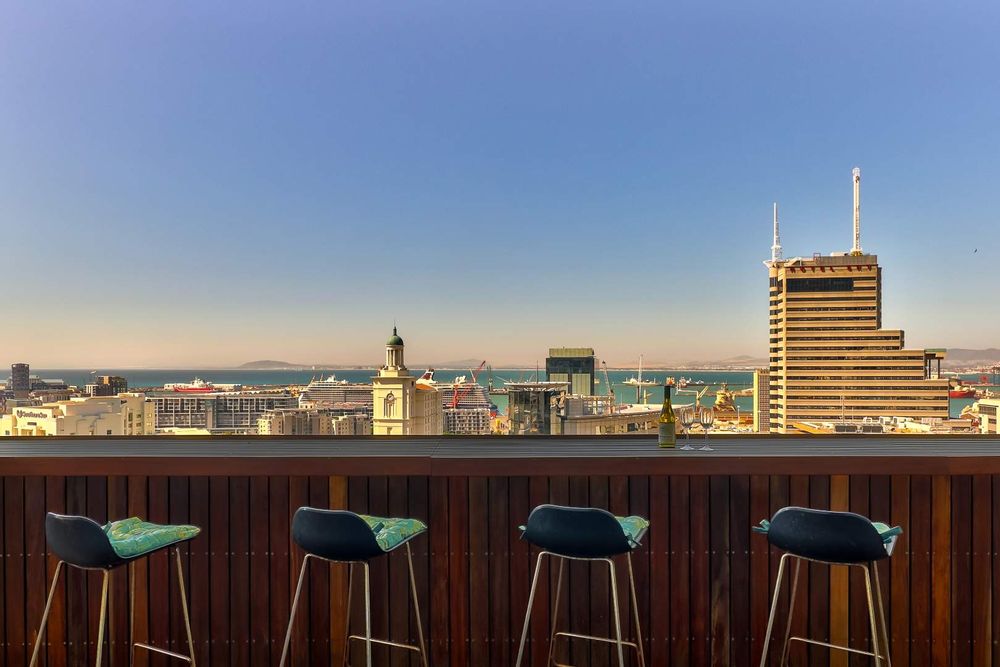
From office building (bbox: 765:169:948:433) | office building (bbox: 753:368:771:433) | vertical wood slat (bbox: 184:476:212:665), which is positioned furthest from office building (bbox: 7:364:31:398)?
office building (bbox: 765:169:948:433)

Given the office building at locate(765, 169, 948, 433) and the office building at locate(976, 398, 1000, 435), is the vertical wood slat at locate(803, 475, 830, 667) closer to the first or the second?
the office building at locate(976, 398, 1000, 435)

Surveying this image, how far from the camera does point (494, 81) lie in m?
8.20

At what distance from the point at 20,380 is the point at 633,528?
5184 millimetres

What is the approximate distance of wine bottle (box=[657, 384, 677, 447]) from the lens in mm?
2578

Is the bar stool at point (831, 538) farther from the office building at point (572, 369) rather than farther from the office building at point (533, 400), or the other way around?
the office building at point (572, 369)

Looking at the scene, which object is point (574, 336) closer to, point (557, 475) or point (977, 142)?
point (977, 142)

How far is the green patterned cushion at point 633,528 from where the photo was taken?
6.61 ft

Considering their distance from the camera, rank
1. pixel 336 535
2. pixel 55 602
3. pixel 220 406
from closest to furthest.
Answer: pixel 336 535
pixel 55 602
pixel 220 406

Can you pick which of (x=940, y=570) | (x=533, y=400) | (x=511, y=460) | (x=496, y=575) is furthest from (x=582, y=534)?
(x=533, y=400)

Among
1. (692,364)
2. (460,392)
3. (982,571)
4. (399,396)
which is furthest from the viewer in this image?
(460,392)

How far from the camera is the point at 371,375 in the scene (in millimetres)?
10109

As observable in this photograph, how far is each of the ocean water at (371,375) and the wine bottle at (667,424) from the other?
0.13ft

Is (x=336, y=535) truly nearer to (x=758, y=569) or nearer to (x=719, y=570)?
(x=719, y=570)

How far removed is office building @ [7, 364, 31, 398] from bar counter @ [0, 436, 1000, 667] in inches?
86.7
